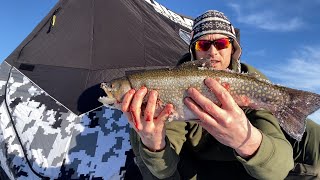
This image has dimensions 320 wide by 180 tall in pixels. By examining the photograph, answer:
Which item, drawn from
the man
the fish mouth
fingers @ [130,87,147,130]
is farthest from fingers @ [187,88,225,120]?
the fish mouth

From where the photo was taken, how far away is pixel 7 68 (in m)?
8.46

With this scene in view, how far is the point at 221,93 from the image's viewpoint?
3.67 metres

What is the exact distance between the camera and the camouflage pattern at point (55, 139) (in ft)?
23.0

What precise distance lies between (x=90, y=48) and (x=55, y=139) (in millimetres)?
2329

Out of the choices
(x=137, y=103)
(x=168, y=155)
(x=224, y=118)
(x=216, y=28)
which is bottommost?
(x=168, y=155)

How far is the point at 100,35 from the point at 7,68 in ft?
6.84

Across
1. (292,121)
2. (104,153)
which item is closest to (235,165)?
(292,121)

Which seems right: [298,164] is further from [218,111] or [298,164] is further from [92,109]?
[92,109]

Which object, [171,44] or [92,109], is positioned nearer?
[92,109]

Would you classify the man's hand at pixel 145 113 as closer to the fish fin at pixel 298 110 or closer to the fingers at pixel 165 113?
the fingers at pixel 165 113

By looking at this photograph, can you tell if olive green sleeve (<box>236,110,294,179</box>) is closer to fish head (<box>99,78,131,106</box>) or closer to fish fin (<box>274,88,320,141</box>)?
fish fin (<box>274,88,320,141</box>)

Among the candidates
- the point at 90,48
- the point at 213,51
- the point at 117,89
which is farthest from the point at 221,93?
the point at 90,48

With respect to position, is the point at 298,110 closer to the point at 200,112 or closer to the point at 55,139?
the point at 200,112

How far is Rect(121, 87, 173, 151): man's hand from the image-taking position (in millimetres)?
3975
